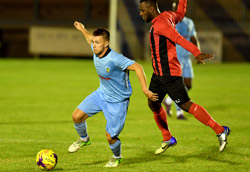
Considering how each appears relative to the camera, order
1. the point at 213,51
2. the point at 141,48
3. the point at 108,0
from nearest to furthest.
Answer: the point at 213,51, the point at 141,48, the point at 108,0

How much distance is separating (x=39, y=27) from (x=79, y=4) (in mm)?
4398

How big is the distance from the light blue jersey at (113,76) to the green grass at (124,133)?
870 mm

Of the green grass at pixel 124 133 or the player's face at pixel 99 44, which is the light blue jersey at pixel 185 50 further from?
the player's face at pixel 99 44

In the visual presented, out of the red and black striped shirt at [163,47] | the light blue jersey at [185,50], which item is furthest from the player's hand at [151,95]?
the light blue jersey at [185,50]

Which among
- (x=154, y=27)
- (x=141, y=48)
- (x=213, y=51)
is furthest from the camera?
(x=141, y=48)

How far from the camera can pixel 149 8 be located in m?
7.54

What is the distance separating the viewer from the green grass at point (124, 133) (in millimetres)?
7188

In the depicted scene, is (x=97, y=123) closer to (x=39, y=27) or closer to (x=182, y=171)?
(x=182, y=171)

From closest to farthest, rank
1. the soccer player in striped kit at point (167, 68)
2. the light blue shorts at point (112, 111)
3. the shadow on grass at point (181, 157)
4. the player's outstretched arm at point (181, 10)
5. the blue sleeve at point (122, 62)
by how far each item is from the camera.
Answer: the blue sleeve at point (122, 62)
the light blue shorts at point (112, 111)
the shadow on grass at point (181, 157)
the soccer player in striped kit at point (167, 68)
the player's outstretched arm at point (181, 10)

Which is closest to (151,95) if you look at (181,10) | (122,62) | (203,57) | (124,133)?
(122,62)

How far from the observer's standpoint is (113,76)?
703 centimetres

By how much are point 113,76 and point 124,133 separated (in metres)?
2.90

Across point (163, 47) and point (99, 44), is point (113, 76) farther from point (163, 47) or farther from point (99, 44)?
point (163, 47)

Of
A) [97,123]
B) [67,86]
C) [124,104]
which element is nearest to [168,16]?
[124,104]
